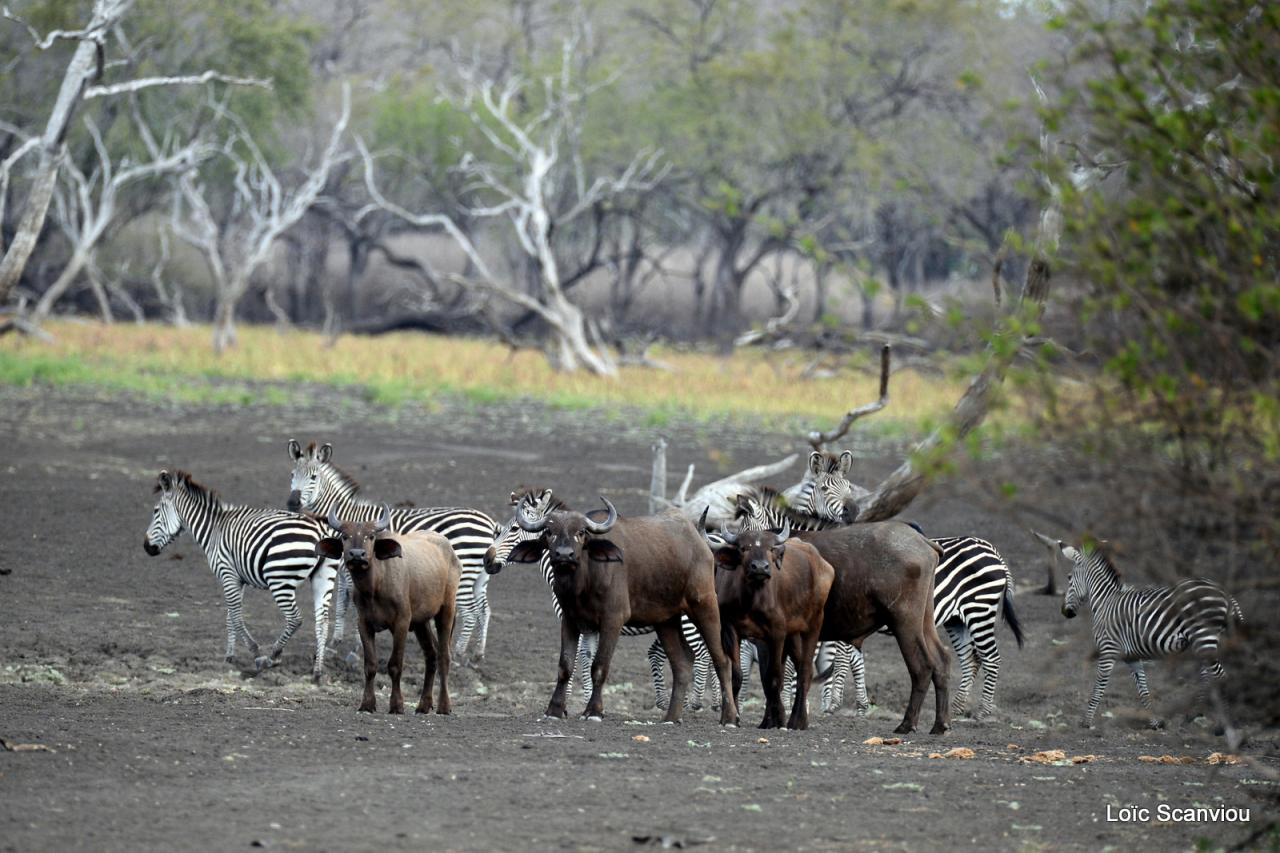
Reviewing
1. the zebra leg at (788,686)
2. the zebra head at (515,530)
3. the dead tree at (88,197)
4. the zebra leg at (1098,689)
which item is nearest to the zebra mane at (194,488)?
the zebra head at (515,530)

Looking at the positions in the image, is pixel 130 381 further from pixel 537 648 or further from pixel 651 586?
pixel 651 586

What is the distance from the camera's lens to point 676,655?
11.9 m

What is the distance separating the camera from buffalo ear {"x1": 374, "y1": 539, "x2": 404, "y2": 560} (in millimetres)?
10930

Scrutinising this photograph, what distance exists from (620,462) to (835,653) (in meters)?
10.4

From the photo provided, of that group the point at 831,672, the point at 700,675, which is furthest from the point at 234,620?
the point at 831,672

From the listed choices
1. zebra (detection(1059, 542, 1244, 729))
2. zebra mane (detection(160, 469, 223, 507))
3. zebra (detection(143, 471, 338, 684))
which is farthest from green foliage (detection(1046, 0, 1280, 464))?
zebra mane (detection(160, 469, 223, 507))

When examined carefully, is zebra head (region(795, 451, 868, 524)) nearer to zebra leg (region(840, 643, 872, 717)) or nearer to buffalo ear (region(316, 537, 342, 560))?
zebra leg (region(840, 643, 872, 717))

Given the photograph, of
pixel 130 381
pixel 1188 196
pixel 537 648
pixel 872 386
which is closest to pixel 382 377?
pixel 130 381

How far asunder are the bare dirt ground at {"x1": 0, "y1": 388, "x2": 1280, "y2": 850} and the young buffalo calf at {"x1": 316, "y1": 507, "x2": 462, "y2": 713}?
0.43 m

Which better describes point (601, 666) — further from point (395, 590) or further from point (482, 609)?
point (482, 609)

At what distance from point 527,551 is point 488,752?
93.6 inches

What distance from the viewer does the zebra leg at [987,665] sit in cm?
1275

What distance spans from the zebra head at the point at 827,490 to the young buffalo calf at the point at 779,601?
2825 mm

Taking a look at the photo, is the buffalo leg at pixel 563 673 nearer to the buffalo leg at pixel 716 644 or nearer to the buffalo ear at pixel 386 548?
the buffalo leg at pixel 716 644
